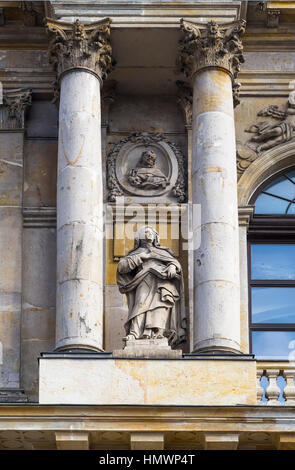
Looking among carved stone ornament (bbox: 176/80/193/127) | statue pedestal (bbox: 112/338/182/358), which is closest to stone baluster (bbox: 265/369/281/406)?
statue pedestal (bbox: 112/338/182/358)

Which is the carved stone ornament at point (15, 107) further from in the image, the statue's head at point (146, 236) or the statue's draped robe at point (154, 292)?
the statue's draped robe at point (154, 292)

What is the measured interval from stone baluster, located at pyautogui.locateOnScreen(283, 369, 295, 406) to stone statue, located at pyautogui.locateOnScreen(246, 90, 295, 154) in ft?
15.7

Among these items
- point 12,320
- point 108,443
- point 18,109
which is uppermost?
point 18,109

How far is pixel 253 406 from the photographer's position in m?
22.5

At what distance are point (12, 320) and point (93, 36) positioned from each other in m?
4.46

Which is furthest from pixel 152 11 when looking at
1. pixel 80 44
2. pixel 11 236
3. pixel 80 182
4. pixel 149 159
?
pixel 11 236

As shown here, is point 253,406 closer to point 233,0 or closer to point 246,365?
point 246,365

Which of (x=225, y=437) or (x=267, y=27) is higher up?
(x=267, y=27)

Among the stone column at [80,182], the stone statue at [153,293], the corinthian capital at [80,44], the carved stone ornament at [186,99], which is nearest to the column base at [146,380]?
the stone column at [80,182]

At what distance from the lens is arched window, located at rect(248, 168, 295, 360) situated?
26156mm

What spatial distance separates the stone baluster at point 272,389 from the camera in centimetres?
2344

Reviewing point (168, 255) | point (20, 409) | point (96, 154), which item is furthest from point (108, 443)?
point (96, 154)

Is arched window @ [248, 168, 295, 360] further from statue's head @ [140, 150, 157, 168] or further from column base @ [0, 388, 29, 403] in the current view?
column base @ [0, 388, 29, 403]

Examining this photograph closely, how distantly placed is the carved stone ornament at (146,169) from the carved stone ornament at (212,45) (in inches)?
58.4
